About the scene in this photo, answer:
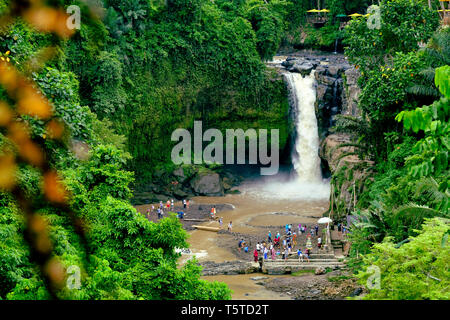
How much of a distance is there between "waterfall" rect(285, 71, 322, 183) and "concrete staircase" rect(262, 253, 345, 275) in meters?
15.0

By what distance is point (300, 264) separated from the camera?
22109mm

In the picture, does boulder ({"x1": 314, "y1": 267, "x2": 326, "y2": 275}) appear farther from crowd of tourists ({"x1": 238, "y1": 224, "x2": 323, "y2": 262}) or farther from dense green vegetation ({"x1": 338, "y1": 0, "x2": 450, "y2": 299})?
dense green vegetation ({"x1": 338, "y1": 0, "x2": 450, "y2": 299})

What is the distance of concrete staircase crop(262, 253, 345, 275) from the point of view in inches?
850

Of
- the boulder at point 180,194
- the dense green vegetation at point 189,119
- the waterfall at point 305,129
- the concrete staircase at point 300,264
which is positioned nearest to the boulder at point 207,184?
the boulder at point 180,194

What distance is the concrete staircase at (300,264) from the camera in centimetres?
2158

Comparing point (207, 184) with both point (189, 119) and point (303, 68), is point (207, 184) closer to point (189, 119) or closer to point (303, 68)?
point (189, 119)

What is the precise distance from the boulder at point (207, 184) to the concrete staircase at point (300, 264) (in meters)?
11.9

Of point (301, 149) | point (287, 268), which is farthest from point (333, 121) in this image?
point (287, 268)

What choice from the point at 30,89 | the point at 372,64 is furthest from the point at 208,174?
the point at 30,89

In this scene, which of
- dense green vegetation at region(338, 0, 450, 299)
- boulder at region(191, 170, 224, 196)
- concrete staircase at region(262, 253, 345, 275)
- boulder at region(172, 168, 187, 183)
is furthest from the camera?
boulder at region(172, 168, 187, 183)

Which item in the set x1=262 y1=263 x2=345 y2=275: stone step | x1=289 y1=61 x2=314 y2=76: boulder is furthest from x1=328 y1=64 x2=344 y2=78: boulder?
x1=262 y1=263 x2=345 y2=275: stone step

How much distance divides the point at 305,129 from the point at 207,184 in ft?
29.9

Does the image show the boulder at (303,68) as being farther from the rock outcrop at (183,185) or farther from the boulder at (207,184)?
the boulder at (207,184)

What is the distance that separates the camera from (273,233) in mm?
26625
